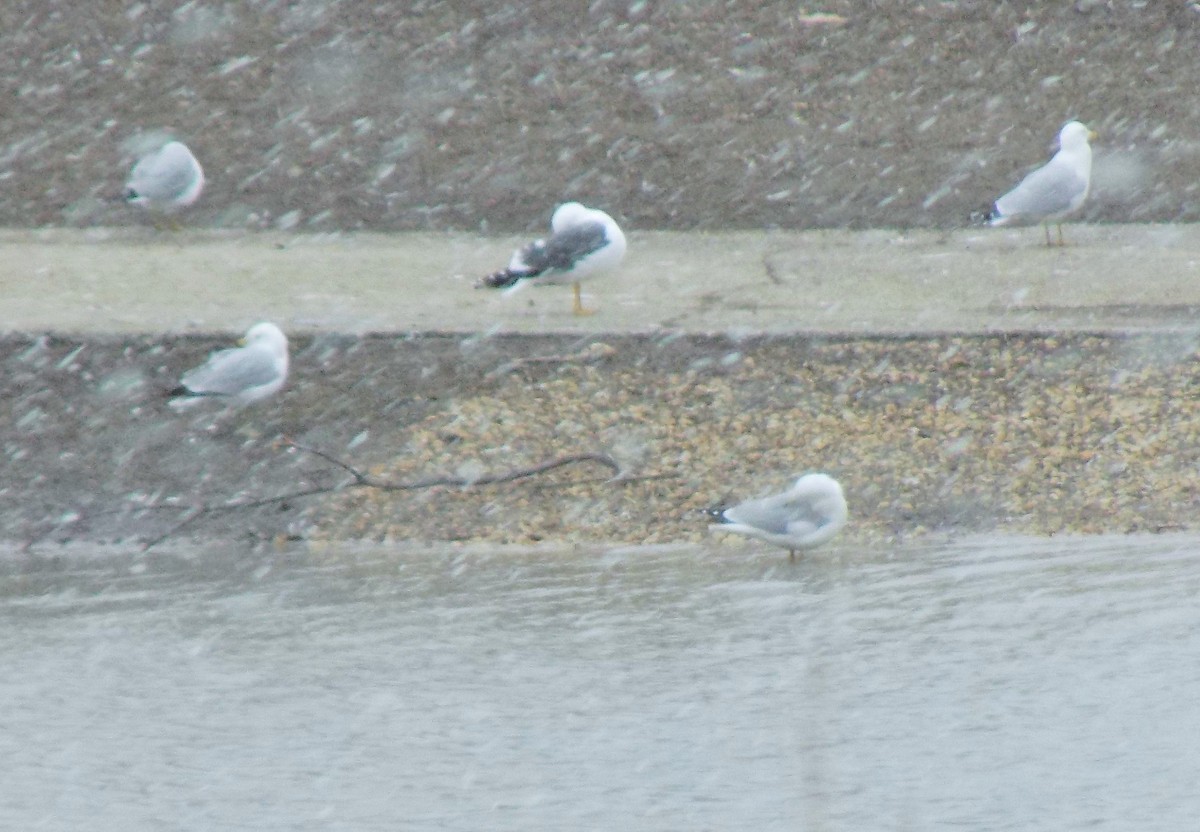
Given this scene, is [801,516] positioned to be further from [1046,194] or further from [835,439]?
[1046,194]

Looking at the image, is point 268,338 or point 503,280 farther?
point 503,280

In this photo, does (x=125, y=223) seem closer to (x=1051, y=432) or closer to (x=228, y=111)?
(x=228, y=111)

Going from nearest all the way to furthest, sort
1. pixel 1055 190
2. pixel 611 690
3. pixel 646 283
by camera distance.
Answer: pixel 611 690, pixel 646 283, pixel 1055 190

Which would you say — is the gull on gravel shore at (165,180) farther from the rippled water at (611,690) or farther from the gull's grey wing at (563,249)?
the rippled water at (611,690)

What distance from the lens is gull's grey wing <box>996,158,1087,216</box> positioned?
1188 cm

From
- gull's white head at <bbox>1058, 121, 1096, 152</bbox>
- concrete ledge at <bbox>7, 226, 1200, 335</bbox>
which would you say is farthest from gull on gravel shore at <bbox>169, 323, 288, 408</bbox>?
gull's white head at <bbox>1058, 121, 1096, 152</bbox>

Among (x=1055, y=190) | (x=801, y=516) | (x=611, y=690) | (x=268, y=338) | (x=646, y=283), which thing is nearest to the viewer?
(x=611, y=690)

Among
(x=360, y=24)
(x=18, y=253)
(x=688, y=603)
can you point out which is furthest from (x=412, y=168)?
Result: (x=688, y=603)

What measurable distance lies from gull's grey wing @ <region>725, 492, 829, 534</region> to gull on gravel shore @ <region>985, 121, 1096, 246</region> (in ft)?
16.0

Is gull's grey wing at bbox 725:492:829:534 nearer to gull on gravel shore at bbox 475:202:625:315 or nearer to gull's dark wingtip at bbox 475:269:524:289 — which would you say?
gull on gravel shore at bbox 475:202:625:315

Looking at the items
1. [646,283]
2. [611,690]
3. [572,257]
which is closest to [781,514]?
[611,690]

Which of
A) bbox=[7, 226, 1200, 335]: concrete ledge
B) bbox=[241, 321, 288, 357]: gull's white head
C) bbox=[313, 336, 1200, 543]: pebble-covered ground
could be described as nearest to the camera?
bbox=[313, 336, 1200, 543]: pebble-covered ground

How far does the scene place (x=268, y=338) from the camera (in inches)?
345

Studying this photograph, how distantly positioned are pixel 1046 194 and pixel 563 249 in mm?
3208
